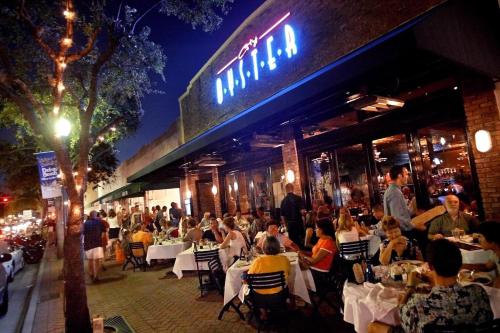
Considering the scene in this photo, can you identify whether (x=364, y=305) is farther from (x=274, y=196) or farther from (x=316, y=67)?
(x=274, y=196)

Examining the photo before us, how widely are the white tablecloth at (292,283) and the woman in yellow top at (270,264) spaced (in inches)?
19.3

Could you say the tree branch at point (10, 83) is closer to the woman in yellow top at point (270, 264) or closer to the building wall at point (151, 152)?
the woman in yellow top at point (270, 264)

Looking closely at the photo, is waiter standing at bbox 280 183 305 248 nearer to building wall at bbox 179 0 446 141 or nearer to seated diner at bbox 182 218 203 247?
seated diner at bbox 182 218 203 247

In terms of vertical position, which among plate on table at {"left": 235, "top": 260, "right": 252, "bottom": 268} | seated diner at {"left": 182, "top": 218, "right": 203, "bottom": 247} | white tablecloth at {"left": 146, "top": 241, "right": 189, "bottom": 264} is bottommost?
white tablecloth at {"left": 146, "top": 241, "right": 189, "bottom": 264}

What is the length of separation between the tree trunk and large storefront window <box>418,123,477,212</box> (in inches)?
279

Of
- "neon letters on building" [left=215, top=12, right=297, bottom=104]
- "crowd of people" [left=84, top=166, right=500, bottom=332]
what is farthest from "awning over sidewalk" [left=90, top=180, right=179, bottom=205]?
"neon letters on building" [left=215, top=12, right=297, bottom=104]

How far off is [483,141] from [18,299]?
12.1 meters

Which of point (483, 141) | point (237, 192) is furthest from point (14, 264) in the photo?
point (483, 141)

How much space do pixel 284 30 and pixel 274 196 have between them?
601cm

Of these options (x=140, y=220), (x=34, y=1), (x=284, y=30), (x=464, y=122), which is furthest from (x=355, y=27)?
(x=140, y=220)

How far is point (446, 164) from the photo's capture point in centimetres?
723

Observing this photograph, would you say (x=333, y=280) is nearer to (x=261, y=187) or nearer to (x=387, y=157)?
(x=387, y=157)

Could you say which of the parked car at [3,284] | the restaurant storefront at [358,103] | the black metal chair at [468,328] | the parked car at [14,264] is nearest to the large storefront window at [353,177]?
the restaurant storefront at [358,103]

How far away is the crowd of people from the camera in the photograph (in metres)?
2.41
